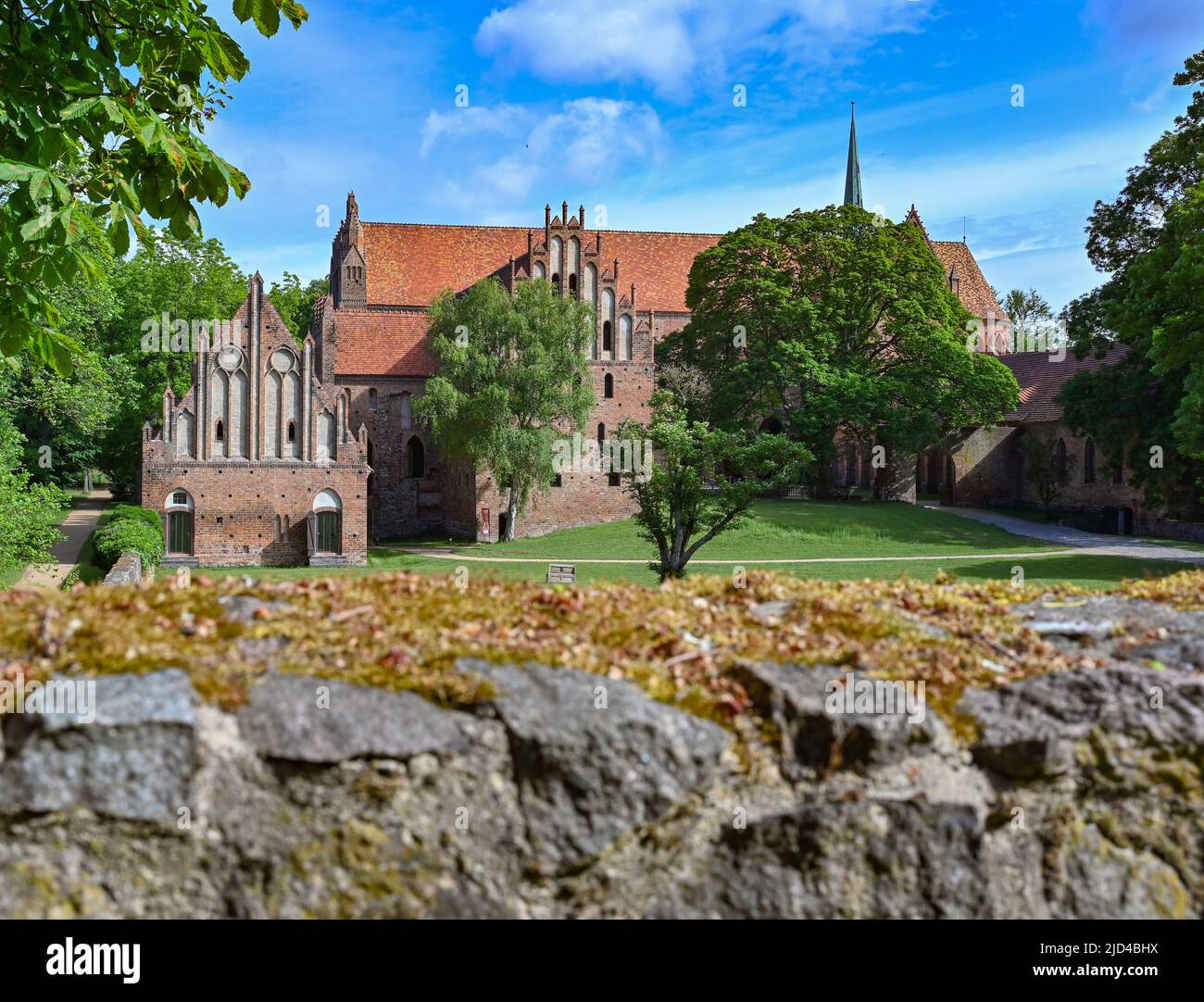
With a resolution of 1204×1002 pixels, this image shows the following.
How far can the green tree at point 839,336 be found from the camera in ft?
145

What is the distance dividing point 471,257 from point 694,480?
35798 millimetres

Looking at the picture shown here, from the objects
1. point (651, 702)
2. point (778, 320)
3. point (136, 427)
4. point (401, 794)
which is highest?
point (778, 320)

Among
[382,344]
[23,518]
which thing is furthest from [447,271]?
[23,518]

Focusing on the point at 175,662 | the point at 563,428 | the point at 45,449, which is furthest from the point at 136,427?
the point at 175,662

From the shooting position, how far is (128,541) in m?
25.8

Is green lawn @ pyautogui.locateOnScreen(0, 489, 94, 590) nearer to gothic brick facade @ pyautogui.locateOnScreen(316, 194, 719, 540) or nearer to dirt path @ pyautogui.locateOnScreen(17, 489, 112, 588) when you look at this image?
dirt path @ pyautogui.locateOnScreen(17, 489, 112, 588)

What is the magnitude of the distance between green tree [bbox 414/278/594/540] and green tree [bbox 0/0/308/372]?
1373 inches

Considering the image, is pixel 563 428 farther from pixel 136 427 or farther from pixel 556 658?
pixel 556 658

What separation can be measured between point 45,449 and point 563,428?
66.2 feet

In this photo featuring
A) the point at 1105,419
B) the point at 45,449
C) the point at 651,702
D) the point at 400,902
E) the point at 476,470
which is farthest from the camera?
the point at 476,470

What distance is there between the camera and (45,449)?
1303 inches

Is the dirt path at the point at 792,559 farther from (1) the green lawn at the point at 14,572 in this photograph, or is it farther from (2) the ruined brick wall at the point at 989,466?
(2) the ruined brick wall at the point at 989,466

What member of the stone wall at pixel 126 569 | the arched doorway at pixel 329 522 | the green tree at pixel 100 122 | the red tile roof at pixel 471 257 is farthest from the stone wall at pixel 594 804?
the red tile roof at pixel 471 257
